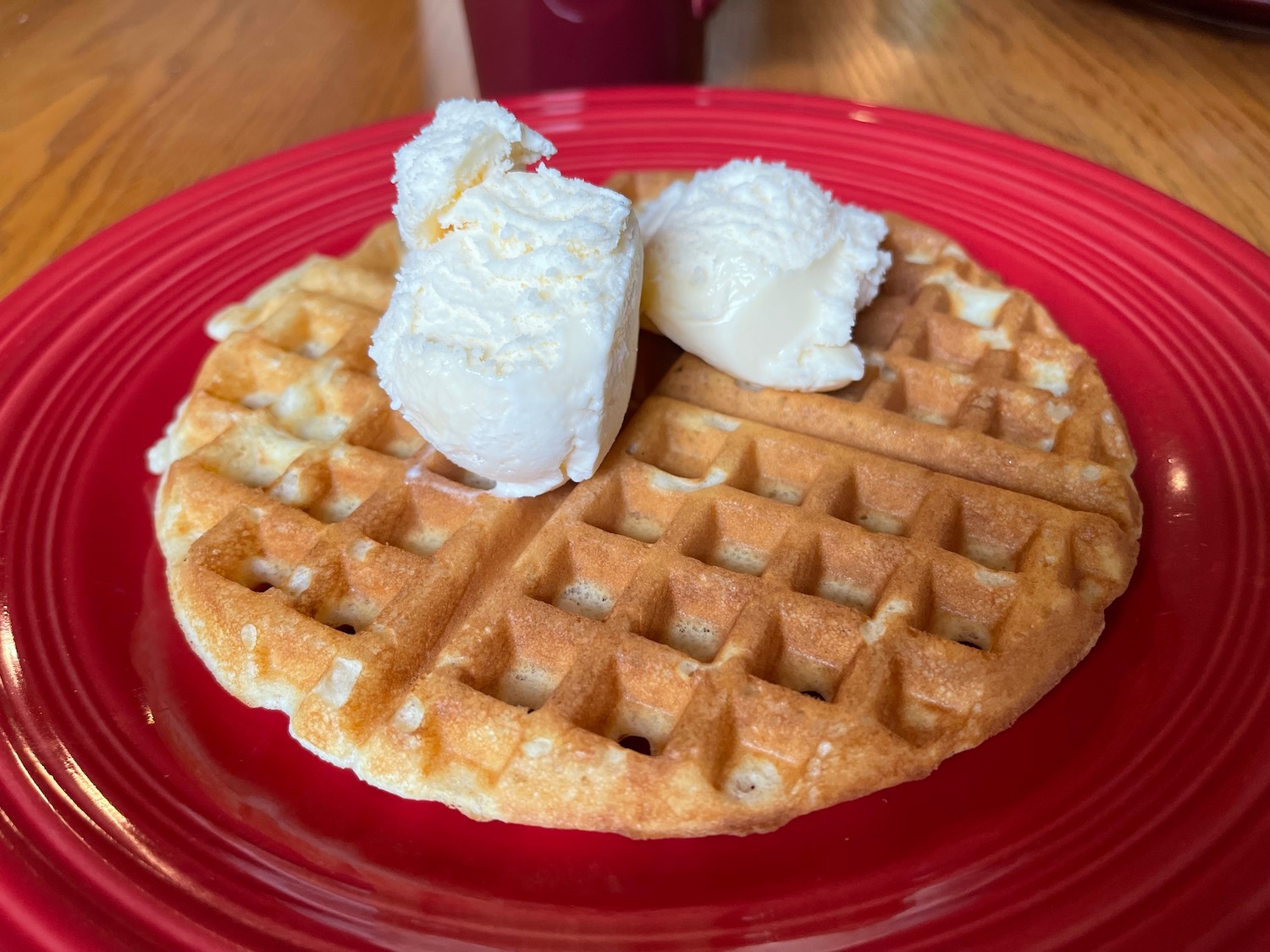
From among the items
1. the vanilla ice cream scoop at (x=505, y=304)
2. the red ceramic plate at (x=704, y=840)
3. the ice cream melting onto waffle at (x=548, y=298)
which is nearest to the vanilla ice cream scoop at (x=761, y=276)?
the ice cream melting onto waffle at (x=548, y=298)

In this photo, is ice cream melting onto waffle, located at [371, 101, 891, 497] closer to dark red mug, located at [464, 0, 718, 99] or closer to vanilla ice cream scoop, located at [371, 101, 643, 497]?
vanilla ice cream scoop, located at [371, 101, 643, 497]

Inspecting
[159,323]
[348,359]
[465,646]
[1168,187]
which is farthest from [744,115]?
[465,646]

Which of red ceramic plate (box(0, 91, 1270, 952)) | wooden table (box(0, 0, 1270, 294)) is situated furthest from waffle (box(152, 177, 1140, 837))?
wooden table (box(0, 0, 1270, 294))

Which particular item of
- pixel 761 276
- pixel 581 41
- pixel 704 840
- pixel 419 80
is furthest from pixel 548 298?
pixel 419 80

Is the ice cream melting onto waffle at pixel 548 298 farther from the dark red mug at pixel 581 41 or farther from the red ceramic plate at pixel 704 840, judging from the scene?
the dark red mug at pixel 581 41

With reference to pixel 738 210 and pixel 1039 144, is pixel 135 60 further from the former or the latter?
pixel 1039 144

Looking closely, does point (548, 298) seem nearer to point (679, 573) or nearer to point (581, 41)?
point (679, 573)
